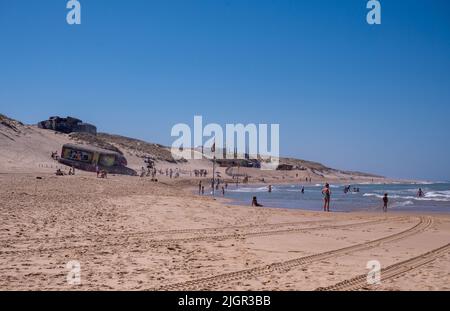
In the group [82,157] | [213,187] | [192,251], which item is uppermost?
[82,157]

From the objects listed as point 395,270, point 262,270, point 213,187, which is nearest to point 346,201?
point 213,187

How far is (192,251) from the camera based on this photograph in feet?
29.3

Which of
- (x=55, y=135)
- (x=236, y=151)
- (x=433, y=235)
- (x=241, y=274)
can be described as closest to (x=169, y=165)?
(x=55, y=135)

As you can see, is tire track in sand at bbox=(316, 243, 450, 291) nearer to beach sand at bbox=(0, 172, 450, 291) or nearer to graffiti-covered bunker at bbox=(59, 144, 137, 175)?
beach sand at bbox=(0, 172, 450, 291)

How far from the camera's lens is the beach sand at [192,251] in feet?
21.0

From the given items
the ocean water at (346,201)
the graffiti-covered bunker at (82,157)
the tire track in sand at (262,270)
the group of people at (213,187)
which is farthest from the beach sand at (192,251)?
the graffiti-covered bunker at (82,157)

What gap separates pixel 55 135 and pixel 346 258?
2388 inches

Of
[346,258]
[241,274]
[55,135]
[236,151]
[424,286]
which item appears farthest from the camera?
[236,151]

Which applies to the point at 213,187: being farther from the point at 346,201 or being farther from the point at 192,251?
the point at 192,251

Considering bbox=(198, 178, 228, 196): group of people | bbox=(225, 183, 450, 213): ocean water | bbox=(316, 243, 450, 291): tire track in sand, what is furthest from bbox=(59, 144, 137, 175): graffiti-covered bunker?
bbox=(316, 243, 450, 291): tire track in sand

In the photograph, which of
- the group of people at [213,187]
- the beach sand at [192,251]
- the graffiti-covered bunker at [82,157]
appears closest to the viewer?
the beach sand at [192,251]

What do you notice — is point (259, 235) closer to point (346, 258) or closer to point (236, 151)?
point (346, 258)

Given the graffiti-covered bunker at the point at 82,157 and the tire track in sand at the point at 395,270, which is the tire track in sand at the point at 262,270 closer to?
the tire track in sand at the point at 395,270
